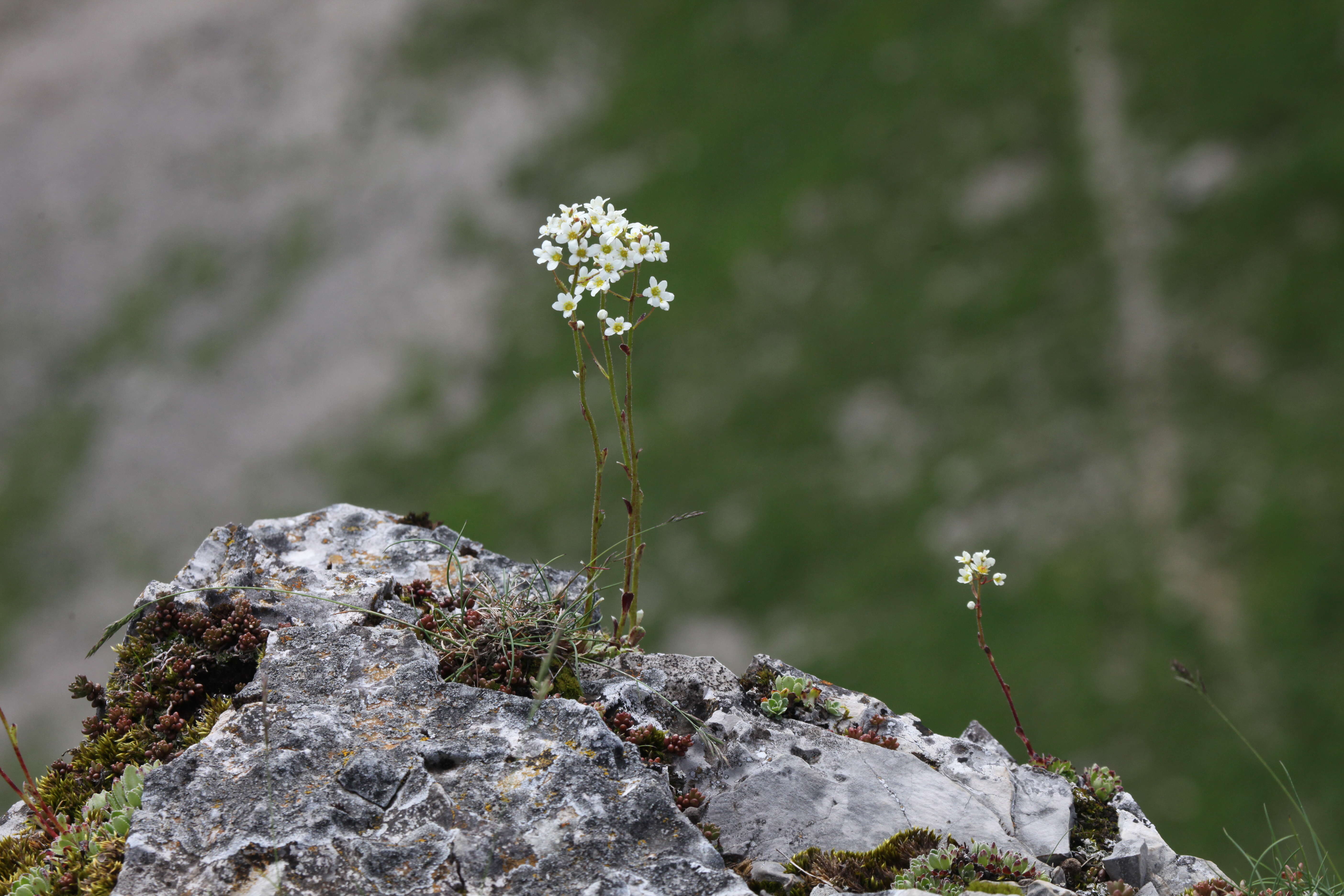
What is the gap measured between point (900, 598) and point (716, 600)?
6.21m

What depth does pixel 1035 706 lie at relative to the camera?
2700 cm

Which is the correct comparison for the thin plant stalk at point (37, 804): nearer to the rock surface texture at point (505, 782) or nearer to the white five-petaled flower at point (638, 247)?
the rock surface texture at point (505, 782)

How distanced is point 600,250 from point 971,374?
103 feet

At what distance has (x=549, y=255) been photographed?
5.54 meters

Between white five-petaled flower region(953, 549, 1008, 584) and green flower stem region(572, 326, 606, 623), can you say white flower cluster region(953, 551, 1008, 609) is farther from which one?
green flower stem region(572, 326, 606, 623)

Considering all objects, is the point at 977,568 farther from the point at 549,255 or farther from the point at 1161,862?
the point at 549,255

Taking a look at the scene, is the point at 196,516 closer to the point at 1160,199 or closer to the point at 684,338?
the point at 684,338

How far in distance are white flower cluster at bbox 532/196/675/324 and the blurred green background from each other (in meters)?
22.3

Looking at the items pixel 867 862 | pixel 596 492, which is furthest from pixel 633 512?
pixel 867 862

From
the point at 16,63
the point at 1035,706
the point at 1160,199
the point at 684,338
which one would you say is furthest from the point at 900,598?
the point at 16,63

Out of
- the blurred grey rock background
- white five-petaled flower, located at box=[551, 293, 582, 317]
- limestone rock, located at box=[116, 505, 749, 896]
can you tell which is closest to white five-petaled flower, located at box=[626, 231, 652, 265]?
white five-petaled flower, located at box=[551, 293, 582, 317]

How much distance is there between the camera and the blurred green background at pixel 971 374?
27391mm

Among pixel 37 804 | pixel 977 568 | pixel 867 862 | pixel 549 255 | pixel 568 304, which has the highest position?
pixel 549 255

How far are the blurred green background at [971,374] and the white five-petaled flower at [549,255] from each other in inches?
886
